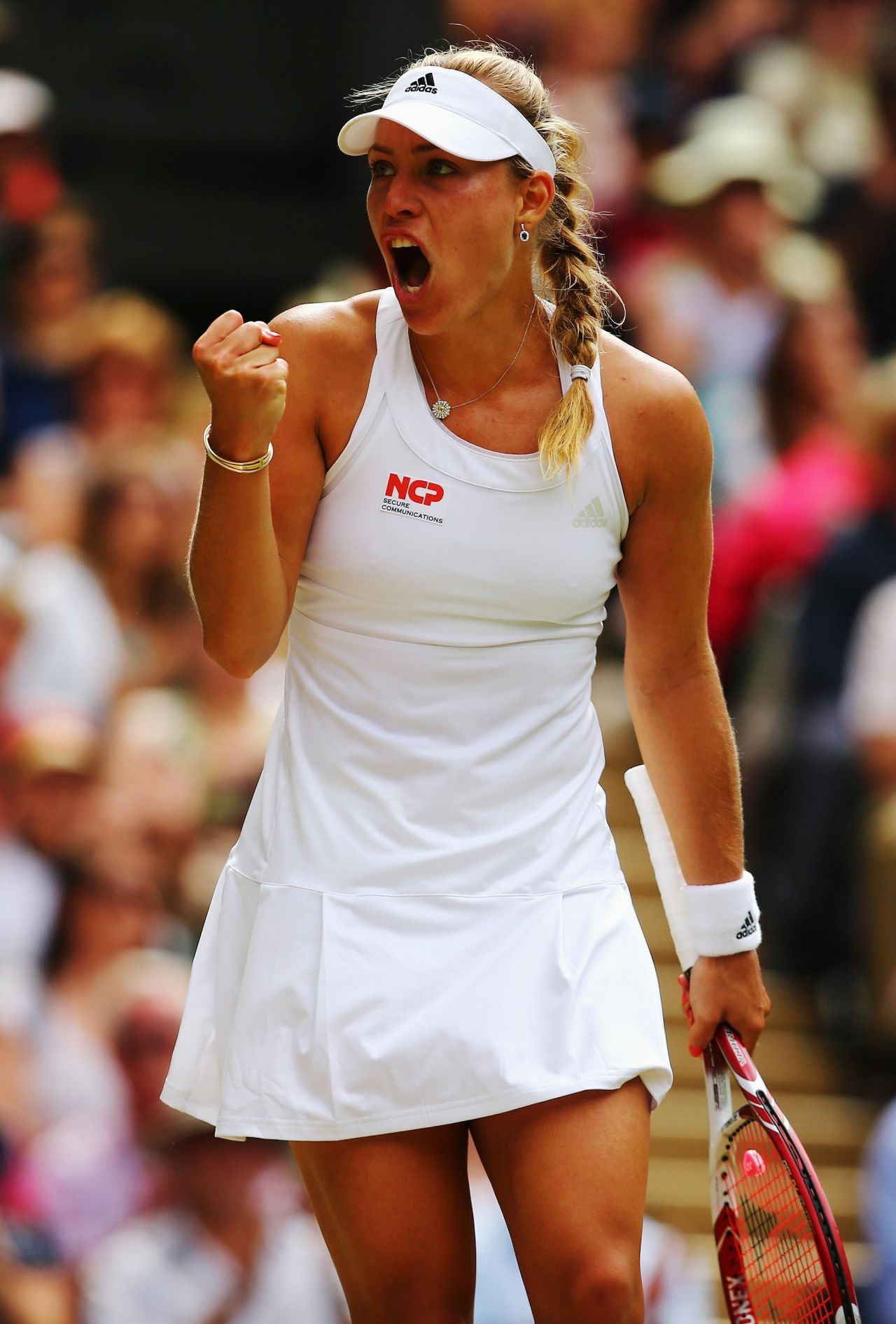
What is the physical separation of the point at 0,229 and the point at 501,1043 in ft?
17.1

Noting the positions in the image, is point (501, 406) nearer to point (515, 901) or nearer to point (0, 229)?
point (515, 901)

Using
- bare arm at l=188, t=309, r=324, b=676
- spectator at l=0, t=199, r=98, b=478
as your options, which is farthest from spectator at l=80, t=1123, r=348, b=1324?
spectator at l=0, t=199, r=98, b=478

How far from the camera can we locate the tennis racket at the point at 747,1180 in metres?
2.67

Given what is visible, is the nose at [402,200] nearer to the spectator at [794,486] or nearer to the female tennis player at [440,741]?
the female tennis player at [440,741]

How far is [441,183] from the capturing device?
255 cm

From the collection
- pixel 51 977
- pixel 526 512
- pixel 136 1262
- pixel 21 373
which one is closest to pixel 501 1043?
pixel 526 512

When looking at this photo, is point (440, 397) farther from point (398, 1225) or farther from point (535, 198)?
point (398, 1225)

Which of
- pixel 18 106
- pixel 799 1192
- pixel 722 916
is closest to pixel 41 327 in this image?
pixel 18 106

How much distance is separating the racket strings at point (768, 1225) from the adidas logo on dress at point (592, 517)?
79 cm

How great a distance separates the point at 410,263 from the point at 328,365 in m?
0.16

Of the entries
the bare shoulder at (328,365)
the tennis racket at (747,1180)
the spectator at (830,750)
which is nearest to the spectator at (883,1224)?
the spectator at (830,750)

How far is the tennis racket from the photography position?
2666mm

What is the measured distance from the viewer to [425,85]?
258 cm

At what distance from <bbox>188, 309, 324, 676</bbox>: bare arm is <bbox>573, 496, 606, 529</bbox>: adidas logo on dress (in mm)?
323
